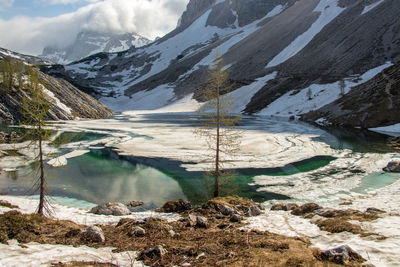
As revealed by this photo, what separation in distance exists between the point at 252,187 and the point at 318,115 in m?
53.3

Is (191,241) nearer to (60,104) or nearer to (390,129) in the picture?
(390,129)

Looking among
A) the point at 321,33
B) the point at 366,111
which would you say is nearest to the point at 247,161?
the point at 366,111

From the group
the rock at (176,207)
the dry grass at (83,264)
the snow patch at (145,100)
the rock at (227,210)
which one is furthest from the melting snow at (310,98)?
the dry grass at (83,264)

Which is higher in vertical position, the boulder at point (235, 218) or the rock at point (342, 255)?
the rock at point (342, 255)

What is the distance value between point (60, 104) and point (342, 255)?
7945cm

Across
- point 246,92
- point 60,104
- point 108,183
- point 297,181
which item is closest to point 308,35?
point 246,92

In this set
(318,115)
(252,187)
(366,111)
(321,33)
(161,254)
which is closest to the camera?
(161,254)

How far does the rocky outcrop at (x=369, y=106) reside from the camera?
161ft

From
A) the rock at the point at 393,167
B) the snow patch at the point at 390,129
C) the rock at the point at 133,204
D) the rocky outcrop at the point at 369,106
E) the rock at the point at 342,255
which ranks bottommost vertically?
the rock at the point at 133,204

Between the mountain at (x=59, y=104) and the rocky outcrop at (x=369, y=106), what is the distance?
219 feet

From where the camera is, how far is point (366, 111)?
5325 centimetres

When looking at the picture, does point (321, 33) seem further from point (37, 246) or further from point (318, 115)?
point (37, 246)

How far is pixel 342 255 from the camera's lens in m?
6.91

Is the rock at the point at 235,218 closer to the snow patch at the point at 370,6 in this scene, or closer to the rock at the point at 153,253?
the rock at the point at 153,253
